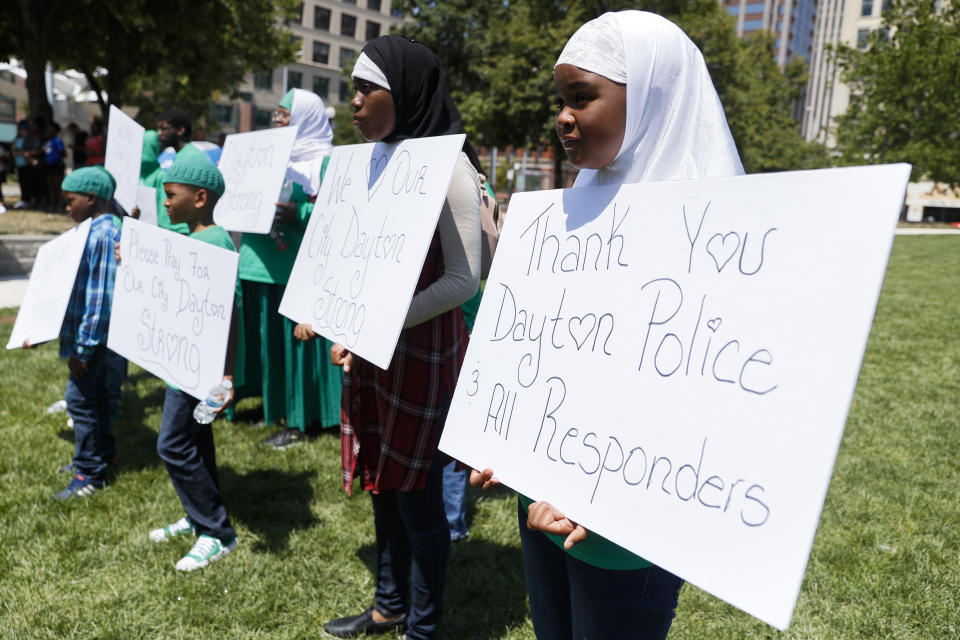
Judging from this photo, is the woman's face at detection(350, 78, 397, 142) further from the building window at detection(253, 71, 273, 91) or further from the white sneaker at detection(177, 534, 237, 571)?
the building window at detection(253, 71, 273, 91)

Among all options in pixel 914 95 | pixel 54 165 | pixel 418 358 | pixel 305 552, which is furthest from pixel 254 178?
pixel 914 95

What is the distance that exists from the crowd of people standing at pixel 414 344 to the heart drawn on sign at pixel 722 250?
247 millimetres

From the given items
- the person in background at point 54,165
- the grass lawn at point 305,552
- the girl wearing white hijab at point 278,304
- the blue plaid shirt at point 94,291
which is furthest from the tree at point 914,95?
the blue plaid shirt at point 94,291

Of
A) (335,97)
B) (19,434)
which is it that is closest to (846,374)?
(19,434)

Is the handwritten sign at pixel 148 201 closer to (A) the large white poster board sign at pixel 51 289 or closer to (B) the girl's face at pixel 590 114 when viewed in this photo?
(A) the large white poster board sign at pixel 51 289

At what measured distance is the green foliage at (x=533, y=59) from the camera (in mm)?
22188

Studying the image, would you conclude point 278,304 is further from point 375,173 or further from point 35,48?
point 35,48

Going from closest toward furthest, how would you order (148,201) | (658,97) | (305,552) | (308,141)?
(658,97) → (305,552) → (308,141) → (148,201)

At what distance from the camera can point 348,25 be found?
187ft

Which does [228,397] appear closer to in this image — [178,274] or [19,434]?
[178,274]

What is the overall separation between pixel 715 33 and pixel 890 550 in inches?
901

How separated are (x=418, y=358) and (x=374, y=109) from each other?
0.77 m

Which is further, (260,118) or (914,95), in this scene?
(260,118)

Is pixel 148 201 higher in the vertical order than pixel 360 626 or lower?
higher
